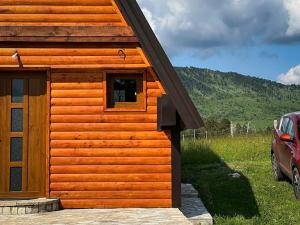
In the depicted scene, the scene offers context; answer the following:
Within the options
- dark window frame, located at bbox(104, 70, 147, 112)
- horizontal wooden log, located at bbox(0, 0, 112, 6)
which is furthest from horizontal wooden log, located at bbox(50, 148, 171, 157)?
horizontal wooden log, located at bbox(0, 0, 112, 6)

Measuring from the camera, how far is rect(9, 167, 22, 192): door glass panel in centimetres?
891

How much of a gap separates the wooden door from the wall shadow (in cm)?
356

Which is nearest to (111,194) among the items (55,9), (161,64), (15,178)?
(15,178)

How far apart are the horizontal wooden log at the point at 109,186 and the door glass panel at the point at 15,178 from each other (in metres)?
0.62

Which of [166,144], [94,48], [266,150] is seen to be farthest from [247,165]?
[94,48]

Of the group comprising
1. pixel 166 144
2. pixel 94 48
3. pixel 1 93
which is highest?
pixel 94 48

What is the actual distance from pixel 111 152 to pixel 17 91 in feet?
6.80

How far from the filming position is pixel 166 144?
28.9ft

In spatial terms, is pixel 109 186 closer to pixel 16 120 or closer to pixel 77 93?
pixel 77 93

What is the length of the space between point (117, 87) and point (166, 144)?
141cm

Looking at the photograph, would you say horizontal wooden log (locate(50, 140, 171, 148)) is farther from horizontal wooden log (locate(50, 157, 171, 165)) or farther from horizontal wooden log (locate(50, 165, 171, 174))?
horizontal wooden log (locate(50, 165, 171, 174))

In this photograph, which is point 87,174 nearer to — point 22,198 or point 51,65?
point 22,198

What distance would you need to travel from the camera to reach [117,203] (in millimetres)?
8789

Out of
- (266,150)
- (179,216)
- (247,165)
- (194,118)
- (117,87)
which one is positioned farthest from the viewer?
(266,150)
